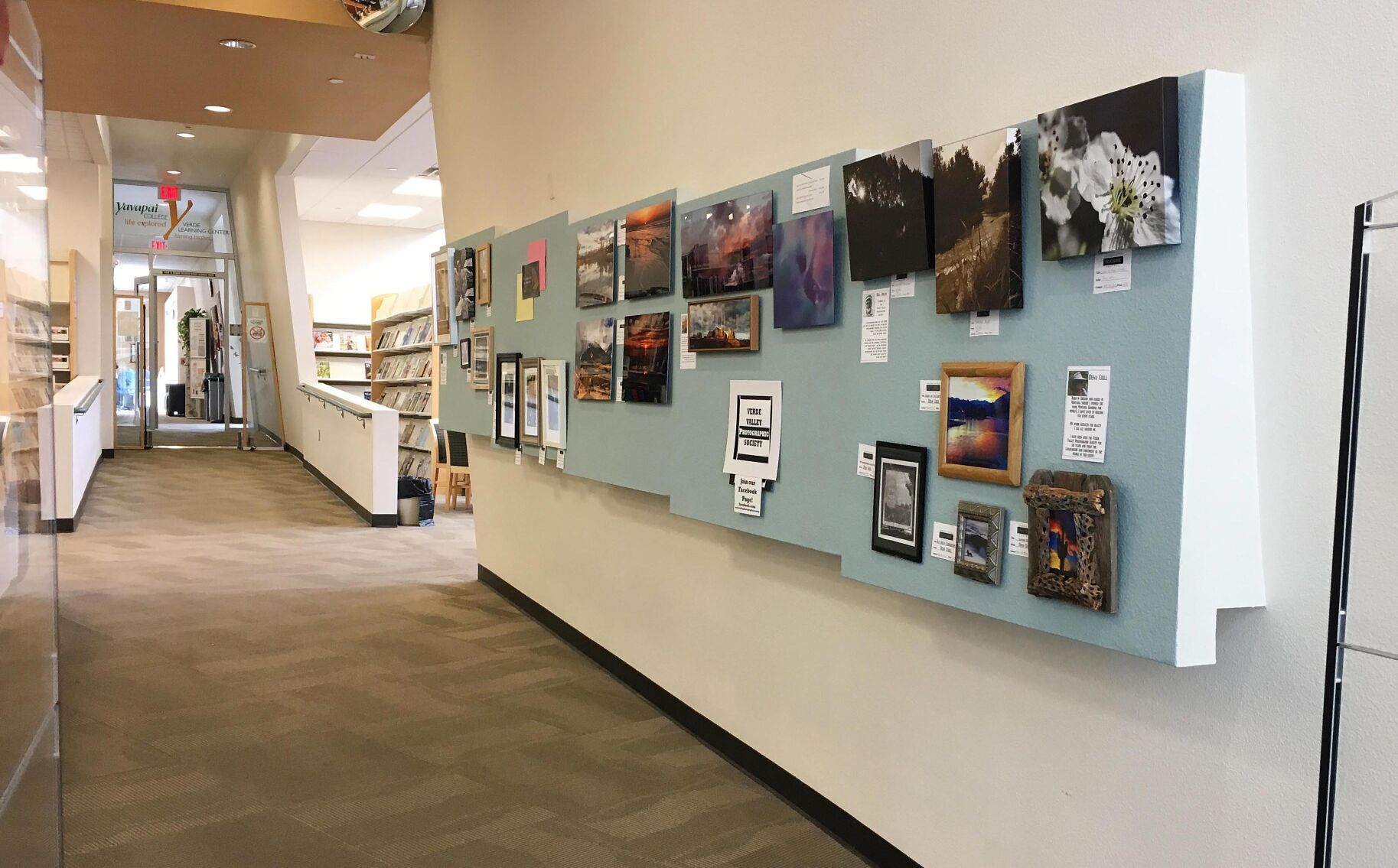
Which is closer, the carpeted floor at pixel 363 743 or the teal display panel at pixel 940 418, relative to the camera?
the teal display panel at pixel 940 418

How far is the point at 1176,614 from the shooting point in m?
1.79

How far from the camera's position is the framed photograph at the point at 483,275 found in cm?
563

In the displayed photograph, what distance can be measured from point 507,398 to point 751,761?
2.52m

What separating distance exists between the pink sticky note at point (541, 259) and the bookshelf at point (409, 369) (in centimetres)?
633

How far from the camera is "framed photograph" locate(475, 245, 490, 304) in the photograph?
5629 millimetres

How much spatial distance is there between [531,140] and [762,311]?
254cm

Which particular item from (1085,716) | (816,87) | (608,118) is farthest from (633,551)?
(1085,716)

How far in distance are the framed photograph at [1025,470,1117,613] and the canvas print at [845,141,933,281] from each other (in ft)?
2.08

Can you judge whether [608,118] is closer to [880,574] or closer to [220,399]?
[880,574]

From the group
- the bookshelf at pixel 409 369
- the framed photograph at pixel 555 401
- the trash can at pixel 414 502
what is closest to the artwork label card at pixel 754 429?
the framed photograph at pixel 555 401

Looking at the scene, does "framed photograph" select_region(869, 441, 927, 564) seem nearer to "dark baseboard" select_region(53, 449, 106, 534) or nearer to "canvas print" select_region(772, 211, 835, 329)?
"canvas print" select_region(772, 211, 835, 329)

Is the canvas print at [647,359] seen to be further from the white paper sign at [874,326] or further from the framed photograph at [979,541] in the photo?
the framed photograph at [979,541]

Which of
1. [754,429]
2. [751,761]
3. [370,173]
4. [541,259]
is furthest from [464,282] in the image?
[370,173]

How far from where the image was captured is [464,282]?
235 inches
